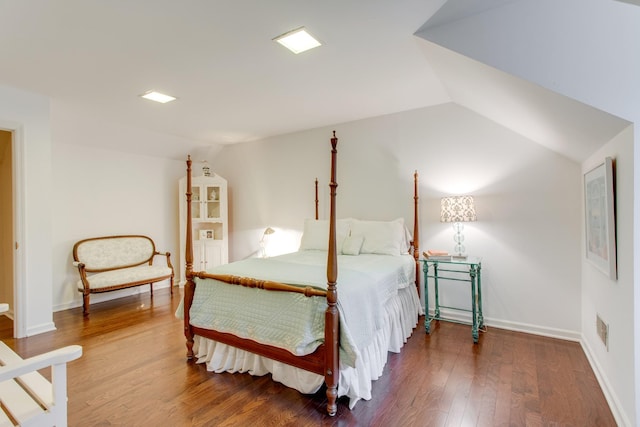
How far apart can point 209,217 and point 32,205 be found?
2366 millimetres

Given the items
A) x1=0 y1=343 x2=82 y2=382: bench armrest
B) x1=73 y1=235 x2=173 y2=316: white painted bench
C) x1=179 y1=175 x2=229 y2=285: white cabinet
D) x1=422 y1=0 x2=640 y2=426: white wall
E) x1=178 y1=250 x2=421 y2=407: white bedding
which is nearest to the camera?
x1=0 y1=343 x2=82 y2=382: bench armrest

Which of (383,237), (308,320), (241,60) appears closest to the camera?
(308,320)

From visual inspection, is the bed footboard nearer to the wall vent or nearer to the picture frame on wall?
the picture frame on wall

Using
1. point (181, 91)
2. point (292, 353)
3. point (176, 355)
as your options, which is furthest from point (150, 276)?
point (292, 353)

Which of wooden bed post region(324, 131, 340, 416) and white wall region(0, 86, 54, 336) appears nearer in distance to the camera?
wooden bed post region(324, 131, 340, 416)

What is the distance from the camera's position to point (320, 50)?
233cm

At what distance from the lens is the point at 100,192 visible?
4.47 m

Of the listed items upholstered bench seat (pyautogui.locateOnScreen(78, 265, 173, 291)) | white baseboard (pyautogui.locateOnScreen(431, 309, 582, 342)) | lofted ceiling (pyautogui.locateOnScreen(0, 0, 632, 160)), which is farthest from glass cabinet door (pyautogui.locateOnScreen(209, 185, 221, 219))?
white baseboard (pyautogui.locateOnScreen(431, 309, 582, 342))

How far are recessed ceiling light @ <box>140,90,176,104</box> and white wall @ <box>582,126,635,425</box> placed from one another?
3.69m

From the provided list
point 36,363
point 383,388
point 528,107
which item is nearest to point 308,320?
point 383,388

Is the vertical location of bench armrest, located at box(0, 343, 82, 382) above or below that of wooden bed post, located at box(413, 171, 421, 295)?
below

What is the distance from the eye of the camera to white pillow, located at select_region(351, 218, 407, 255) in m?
3.41

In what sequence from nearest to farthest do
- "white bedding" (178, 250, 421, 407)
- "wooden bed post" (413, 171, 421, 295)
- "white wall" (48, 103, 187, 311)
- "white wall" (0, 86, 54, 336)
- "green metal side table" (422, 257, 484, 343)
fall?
"white bedding" (178, 250, 421, 407), "green metal side table" (422, 257, 484, 343), "white wall" (0, 86, 54, 336), "wooden bed post" (413, 171, 421, 295), "white wall" (48, 103, 187, 311)

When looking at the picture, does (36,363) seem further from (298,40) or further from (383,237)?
(383,237)
